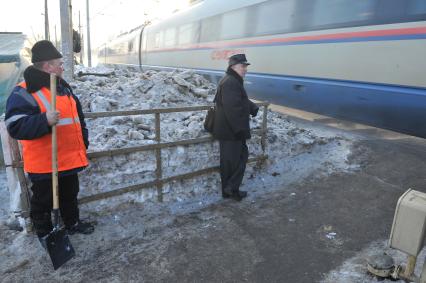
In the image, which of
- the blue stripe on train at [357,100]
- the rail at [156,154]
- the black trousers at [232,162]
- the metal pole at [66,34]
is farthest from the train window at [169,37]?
the black trousers at [232,162]

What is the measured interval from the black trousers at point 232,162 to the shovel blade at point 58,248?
6.72 feet

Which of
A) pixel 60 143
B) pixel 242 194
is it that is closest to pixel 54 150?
pixel 60 143

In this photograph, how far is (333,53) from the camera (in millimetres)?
5938

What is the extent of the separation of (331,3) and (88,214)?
193 inches

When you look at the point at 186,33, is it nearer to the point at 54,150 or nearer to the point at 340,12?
→ the point at 340,12

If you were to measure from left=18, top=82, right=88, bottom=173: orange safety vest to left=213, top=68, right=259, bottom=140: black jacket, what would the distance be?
5.63 feet

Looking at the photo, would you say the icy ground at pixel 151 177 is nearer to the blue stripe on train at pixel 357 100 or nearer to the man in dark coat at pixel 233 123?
the man in dark coat at pixel 233 123

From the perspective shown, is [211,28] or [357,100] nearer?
[357,100]

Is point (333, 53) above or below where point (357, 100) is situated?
above

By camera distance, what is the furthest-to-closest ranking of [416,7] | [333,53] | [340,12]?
[333,53]
[340,12]
[416,7]

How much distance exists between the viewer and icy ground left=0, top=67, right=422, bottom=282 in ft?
10.7

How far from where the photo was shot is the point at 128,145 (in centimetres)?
455

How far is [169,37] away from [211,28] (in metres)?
3.86

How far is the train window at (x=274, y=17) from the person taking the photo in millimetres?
7020
